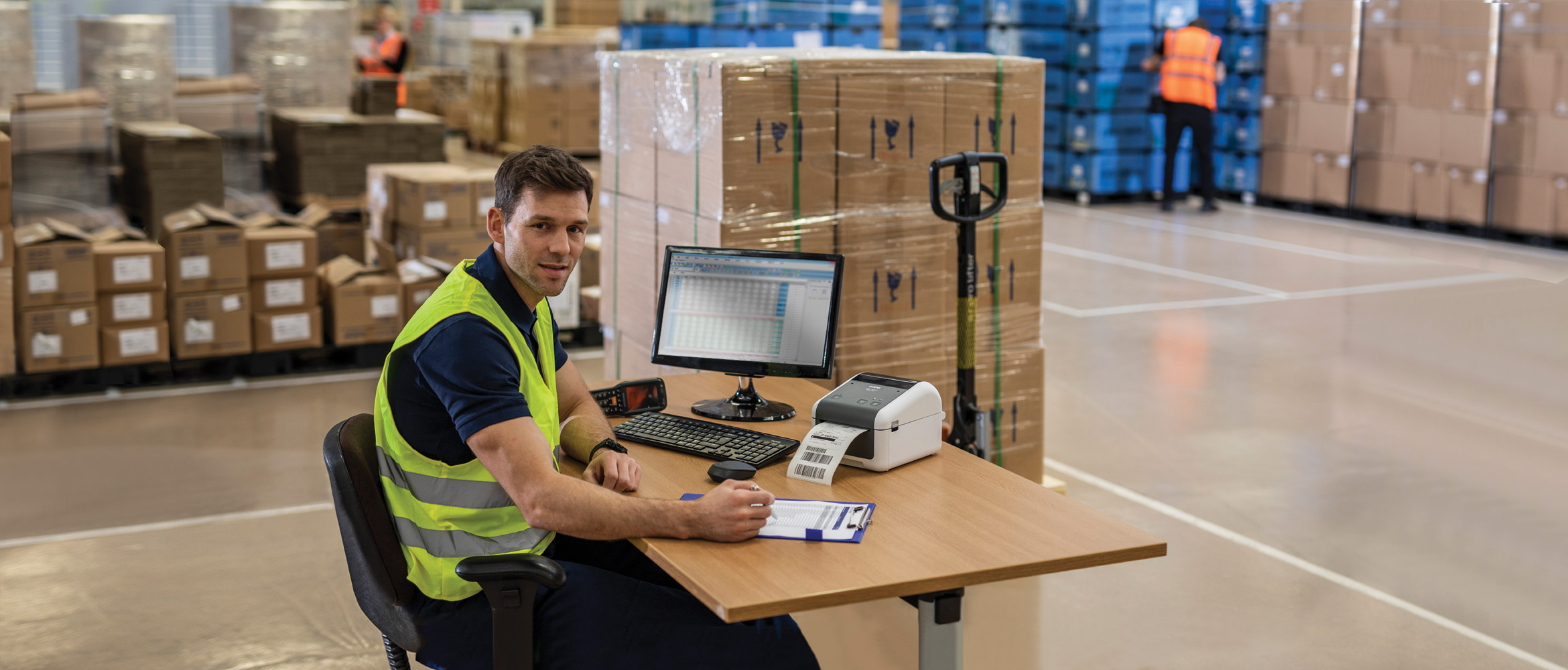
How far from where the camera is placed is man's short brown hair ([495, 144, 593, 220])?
8.73 ft

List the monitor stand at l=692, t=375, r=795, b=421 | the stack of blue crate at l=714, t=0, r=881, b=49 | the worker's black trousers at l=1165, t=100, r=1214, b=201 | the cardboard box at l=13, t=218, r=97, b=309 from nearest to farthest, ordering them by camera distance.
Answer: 1. the monitor stand at l=692, t=375, r=795, b=421
2. the cardboard box at l=13, t=218, r=97, b=309
3. the worker's black trousers at l=1165, t=100, r=1214, b=201
4. the stack of blue crate at l=714, t=0, r=881, b=49

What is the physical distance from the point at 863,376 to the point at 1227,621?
173 centimetres

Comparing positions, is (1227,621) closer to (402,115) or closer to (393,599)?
(393,599)

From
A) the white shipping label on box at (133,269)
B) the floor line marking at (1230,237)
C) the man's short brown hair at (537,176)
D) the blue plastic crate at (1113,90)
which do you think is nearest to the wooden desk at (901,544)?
the man's short brown hair at (537,176)

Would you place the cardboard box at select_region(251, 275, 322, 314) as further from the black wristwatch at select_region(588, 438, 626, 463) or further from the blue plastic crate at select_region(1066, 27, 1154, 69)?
the blue plastic crate at select_region(1066, 27, 1154, 69)

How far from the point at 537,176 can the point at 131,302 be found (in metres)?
4.83

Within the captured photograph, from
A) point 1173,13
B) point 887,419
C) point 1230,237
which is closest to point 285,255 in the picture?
point 887,419

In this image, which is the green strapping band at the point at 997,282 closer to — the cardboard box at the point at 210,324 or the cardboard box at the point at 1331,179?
the cardboard box at the point at 210,324

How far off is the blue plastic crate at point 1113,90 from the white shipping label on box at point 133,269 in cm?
971

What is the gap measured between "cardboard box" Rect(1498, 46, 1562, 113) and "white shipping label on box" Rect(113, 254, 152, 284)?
9.99 metres

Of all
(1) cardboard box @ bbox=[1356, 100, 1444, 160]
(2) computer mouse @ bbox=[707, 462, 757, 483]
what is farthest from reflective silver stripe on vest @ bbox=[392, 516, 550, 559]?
(1) cardboard box @ bbox=[1356, 100, 1444, 160]

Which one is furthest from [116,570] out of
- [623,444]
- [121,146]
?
[121,146]

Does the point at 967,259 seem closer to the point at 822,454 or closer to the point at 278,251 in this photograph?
the point at 822,454

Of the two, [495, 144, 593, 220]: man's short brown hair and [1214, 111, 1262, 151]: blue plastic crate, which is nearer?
[495, 144, 593, 220]: man's short brown hair
